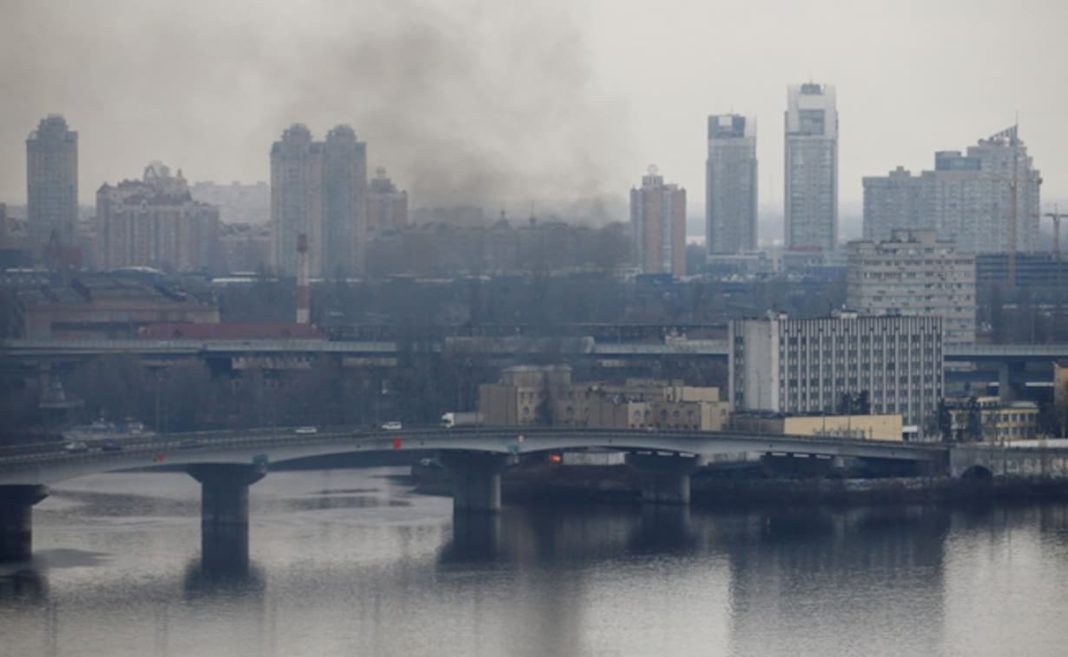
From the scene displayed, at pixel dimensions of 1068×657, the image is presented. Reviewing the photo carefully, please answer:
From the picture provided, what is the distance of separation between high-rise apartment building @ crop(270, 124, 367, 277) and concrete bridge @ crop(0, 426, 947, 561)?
1765 centimetres

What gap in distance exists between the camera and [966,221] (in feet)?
164

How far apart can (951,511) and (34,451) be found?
607 centimetres

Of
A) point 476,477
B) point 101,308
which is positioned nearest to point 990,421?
point 476,477

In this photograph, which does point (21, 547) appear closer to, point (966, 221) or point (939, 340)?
point (939, 340)

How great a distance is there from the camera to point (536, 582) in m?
16.5

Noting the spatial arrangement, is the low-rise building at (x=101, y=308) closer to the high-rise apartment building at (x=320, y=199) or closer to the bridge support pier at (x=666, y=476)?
the high-rise apartment building at (x=320, y=199)

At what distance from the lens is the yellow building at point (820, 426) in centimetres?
2161

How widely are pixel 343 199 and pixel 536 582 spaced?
24.7 meters

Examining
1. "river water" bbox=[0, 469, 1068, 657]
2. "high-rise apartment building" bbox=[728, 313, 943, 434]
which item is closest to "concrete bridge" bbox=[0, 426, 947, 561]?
"river water" bbox=[0, 469, 1068, 657]

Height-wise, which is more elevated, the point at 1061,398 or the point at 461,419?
the point at 1061,398

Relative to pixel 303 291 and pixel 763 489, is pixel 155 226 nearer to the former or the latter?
pixel 303 291

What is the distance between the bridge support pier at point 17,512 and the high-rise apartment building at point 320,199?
20367 millimetres

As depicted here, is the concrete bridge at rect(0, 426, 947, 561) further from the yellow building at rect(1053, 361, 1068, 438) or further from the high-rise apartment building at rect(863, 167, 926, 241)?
the high-rise apartment building at rect(863, 167, 926, 241)

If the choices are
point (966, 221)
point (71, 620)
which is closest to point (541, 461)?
point (71, 620)
